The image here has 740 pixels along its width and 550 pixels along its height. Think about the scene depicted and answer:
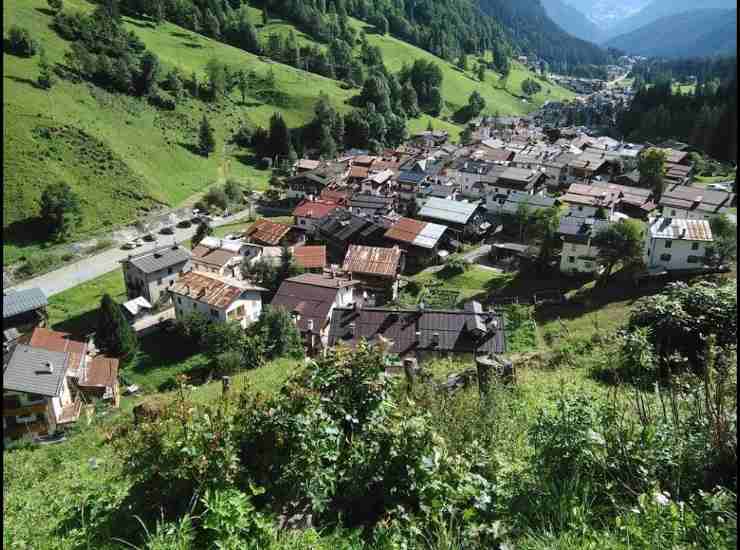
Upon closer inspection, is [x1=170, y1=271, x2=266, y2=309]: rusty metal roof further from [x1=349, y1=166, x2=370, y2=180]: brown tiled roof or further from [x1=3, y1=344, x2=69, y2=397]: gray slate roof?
[x1=349, y1=166, x2=370, y2=180]: brown tiled roof

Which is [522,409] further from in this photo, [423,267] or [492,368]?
[423,267]

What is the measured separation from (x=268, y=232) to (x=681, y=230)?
32993 millimetres

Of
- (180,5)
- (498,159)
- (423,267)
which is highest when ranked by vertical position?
(180,5)

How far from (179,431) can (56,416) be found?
19.3 metres

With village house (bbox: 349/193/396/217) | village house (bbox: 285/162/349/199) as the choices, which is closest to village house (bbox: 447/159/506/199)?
village house (bbox: 349/193/396/217)

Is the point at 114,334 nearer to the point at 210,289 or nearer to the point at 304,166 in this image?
the point at 210,289

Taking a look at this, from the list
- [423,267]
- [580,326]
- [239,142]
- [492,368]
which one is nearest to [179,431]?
[492,368]

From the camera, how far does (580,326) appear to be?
27.7 metres

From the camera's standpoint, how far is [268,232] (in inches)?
1804

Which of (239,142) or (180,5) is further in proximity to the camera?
(180,5)

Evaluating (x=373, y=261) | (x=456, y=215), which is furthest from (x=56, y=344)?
(x=456, y=215)

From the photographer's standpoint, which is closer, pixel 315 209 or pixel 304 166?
pixel 315 209

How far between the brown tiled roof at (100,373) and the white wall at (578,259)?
96.7ft

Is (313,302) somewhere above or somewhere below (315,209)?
below
